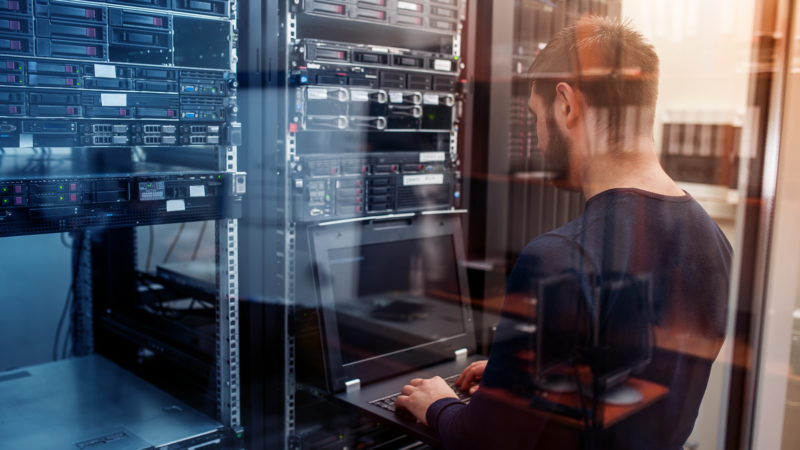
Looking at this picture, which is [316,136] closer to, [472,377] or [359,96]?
[359,96]

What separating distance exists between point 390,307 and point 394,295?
0.04 meters

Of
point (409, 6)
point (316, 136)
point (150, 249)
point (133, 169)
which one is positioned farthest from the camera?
point (150, 249)

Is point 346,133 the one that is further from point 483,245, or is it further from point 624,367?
point 624,367

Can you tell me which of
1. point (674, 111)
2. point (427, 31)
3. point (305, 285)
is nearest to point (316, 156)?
point (305, 285)

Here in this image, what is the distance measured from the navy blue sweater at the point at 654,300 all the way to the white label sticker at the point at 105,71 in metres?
0.85

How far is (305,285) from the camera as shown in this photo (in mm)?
1602

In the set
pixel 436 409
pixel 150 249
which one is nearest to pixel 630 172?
pixel 436 409

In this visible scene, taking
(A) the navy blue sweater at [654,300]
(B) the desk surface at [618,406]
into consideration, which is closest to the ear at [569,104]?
(A) the navy blue sweater at [654,300]

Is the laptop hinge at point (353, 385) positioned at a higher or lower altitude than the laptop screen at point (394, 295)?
lower

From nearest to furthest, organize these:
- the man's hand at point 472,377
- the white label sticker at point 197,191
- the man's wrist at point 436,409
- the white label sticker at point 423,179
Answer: the man's wrist at point 436,409
the white label sticker at point 197,191
the man's hand at point 472,377
the white label sticker at point 423,179

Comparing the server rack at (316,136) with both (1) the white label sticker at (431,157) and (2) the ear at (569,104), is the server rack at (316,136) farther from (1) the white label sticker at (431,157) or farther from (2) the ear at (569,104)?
(2) the ear at (569,104)

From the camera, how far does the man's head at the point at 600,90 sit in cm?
118

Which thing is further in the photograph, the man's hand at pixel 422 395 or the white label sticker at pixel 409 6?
the white label sticker at pixel 409 6

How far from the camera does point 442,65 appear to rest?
6.21 ft
